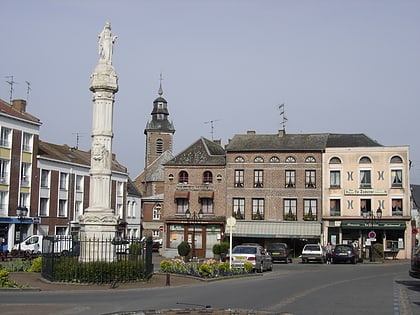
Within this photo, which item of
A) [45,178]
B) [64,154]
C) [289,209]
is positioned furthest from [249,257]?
[64,154]

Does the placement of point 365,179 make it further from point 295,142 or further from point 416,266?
point 416,266

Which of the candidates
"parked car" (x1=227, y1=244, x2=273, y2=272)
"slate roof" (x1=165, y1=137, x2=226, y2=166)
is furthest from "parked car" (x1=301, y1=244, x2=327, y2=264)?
"slate roof" (x1=165, y1=137, x2=226, y2=166)

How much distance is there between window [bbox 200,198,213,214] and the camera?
57531mm

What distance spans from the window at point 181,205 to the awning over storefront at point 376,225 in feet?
48.5

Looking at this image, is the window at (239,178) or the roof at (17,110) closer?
the roof at (17,110)

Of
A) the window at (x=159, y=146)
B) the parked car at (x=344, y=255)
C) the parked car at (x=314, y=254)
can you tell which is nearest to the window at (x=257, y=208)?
the parked car at (x=314, y=254)

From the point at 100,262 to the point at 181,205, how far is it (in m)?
36.4

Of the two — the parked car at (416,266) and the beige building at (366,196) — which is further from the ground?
the beige building at (366,196)

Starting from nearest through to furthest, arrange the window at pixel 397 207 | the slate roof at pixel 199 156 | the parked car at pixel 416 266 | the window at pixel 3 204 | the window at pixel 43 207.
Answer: the parked car at pixel 416 266 → the window at pixel 3 204 → the window at pixel 43 207 → the window at pixel 397 207 → the slate roof at pixel 199 156

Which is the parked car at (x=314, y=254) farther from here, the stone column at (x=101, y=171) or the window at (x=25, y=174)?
the stone column at (x=101, y=171)

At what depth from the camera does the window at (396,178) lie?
178ft

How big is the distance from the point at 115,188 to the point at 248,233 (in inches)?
701

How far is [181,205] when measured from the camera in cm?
5828

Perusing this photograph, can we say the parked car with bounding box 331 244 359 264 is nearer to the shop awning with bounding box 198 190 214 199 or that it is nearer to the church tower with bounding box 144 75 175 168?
the shop awning with bounding box 198 190 214 199
